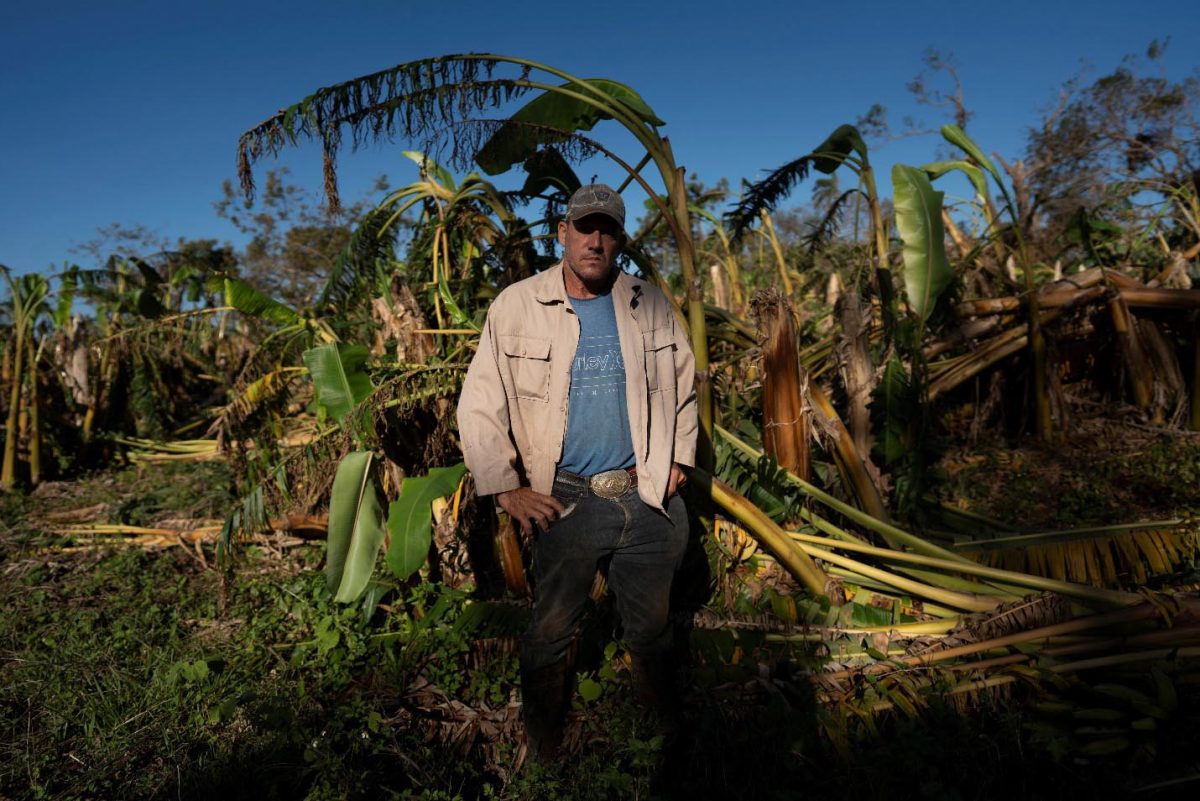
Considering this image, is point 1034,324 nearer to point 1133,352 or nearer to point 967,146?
point 1133,352

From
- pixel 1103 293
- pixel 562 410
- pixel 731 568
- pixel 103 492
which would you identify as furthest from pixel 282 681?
pixel 1103 293

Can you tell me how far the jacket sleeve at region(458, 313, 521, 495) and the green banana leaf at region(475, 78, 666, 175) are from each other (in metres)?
1.48

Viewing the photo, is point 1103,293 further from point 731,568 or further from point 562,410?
point 562,410

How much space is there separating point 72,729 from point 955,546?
4322 mm

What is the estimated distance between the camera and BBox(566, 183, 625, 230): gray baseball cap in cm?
229

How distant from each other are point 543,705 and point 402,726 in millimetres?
702

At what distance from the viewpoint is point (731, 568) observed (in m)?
3.58

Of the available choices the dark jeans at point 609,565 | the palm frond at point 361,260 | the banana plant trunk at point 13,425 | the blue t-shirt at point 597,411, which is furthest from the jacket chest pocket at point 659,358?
the banana plant trunk at point 13,425

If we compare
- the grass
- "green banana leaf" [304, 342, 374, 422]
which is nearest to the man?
the grass

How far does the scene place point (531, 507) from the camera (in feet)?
7.89

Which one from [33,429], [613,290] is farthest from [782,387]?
[33,429]

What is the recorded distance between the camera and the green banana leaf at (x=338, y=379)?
3.47 meters

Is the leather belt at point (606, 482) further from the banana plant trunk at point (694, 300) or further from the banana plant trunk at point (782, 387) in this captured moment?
the banana plant trunk at point (782, 387)

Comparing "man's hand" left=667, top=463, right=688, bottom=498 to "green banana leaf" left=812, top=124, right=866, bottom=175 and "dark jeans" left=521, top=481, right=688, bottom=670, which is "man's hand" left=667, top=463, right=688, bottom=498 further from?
"green banana leaf" left=812, top=124, right=866, bottom=175
